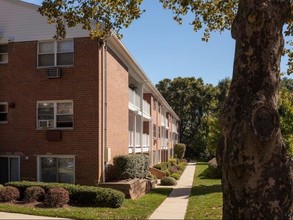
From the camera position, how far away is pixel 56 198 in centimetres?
1391

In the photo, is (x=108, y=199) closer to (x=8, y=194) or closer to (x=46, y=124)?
(x=8, y=194)

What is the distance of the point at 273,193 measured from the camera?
21.5 ft

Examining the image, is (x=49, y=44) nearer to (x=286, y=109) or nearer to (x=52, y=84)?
(x=52, y=84)

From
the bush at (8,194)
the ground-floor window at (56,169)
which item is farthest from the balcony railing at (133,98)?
the bush at (8,194)

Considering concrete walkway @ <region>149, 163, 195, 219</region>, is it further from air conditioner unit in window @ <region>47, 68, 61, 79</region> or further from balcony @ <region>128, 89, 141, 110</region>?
air conditioner unit in window @ <region>47, 68, 61, 79</region>

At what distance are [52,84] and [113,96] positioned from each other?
10.2 ft

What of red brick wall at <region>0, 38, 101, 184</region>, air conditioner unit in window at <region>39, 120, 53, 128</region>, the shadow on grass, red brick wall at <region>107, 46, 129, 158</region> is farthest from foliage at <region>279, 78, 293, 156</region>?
air conditioner unit in window at <region>39, 120, 53, 128</region>

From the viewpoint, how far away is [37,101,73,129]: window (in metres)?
18.0

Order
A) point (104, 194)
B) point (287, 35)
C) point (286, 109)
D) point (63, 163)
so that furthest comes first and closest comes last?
1. point (286, 109)
2. point (63, 163)
3. point (104, 194)
4. point (287, 35)

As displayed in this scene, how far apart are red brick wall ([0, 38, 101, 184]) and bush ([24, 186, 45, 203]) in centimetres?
278

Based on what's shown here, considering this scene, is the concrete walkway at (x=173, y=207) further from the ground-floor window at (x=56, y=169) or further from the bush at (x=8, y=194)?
the bush at (x=8, y=194)

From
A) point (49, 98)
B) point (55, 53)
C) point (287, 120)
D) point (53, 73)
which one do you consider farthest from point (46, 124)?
point (287, 120)

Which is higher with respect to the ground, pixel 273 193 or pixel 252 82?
pixel 252 82

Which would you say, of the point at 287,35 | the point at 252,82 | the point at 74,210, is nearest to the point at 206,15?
the point at 287,35
